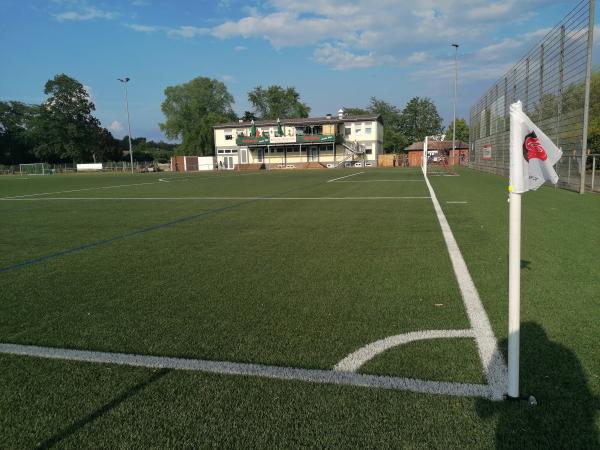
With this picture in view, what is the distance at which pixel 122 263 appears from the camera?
6434 millimetres

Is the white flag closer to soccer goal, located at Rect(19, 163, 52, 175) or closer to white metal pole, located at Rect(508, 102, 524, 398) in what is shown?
white metal pole, located at Rect(508, 102, 524, 398)

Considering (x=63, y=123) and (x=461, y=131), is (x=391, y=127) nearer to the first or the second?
(x=461, y=131)

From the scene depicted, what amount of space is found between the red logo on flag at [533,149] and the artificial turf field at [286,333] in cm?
141

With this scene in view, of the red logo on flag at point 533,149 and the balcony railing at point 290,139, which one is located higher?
the balcony railing at point 290,139

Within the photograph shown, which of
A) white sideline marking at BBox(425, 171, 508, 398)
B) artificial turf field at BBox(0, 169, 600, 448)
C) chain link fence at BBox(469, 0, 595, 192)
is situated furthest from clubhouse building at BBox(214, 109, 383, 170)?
white sideline marking at BBox(425, 171, 508, 398)

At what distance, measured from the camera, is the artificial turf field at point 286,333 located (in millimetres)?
2459

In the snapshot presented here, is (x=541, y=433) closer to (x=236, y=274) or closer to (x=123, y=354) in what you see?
(x=123, y=354)

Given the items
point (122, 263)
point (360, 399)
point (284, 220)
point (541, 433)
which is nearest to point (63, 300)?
point (122, 263)

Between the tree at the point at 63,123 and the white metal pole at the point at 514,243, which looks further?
the tree at the point at 63,123

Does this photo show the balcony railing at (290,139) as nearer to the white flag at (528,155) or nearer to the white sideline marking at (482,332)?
the white sideline marking at (482,332)

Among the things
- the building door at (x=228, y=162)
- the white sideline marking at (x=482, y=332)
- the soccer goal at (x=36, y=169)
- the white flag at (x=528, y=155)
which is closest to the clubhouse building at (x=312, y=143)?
the building door at (x=228, y=162)

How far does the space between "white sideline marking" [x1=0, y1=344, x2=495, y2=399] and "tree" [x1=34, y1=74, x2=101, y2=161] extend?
315 ft

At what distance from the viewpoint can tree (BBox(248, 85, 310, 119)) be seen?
326 feet

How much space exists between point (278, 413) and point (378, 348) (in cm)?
109
